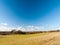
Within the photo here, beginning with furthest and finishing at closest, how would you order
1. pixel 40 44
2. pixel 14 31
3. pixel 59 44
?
pixel 14 31 < pixel 40 44 < pixel 59 44

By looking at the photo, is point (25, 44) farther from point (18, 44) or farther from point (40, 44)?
point (40, 44)

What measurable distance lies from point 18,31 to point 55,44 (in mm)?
42426

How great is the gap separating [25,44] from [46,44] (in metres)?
4.09

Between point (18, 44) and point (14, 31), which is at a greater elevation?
point (14, 31)

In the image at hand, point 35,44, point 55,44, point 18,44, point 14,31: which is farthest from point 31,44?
point 14,31

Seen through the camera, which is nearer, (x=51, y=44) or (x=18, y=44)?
(x=51, y=44)

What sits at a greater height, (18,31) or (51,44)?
(18,31)

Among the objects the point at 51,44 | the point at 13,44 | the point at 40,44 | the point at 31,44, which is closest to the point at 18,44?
the point at 13,44

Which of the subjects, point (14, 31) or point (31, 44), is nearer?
point (31, 44)

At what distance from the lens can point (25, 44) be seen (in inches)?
982

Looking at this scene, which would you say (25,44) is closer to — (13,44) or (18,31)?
(13,44)

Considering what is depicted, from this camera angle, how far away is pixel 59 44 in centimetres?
2273

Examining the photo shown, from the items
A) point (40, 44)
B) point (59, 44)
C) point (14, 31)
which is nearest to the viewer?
point (59, 44)

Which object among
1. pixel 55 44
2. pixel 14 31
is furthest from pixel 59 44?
pixel 14 31
